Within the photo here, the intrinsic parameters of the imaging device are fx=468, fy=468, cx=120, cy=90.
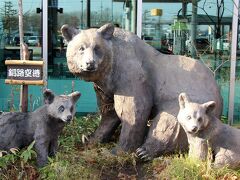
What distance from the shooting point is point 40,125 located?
15.8 ft

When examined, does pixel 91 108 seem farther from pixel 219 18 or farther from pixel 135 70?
pixel 135 70

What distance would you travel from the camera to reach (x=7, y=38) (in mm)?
9023

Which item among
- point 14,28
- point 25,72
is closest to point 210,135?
point 25,72

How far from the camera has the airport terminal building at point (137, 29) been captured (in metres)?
8.87

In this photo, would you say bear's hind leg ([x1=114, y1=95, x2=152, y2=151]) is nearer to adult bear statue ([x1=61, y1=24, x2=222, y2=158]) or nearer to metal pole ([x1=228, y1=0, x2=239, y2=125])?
adult bear statue ([x1=61, y1=24, x2=222, y2=158])

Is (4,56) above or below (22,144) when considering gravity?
above

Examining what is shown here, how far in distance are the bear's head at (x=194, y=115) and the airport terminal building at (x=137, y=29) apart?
4204 mm

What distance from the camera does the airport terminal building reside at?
29.1ft

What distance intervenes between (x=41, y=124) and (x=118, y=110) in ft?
3.03

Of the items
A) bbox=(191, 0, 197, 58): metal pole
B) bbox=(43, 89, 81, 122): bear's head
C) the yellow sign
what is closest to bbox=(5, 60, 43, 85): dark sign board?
bbox=(43, 89, 81, 122): bear's head

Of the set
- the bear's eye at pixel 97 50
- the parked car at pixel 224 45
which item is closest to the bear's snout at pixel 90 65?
the bear's eye at pixel 97 50

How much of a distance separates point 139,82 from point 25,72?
1.37m

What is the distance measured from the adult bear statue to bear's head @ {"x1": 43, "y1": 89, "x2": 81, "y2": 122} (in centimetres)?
38

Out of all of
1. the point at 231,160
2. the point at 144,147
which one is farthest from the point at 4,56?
the point at 231,160
